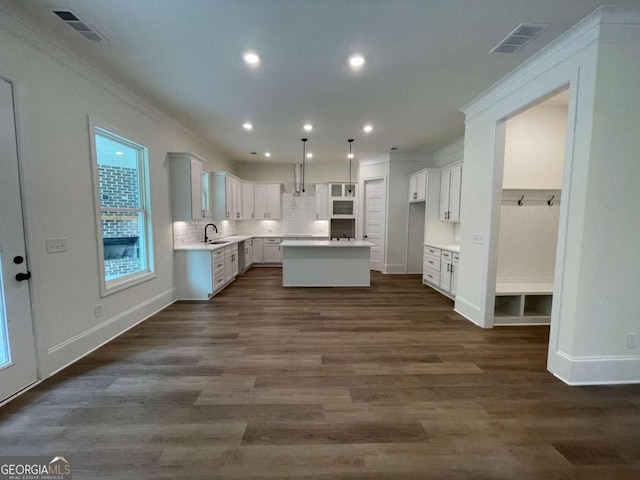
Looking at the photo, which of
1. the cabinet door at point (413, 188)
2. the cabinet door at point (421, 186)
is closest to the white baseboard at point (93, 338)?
the cabinet door at point (421, 186)

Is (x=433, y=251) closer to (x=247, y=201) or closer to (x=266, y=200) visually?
(x=266, y=200)

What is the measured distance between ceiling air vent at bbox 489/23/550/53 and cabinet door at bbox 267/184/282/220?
20.0 ft

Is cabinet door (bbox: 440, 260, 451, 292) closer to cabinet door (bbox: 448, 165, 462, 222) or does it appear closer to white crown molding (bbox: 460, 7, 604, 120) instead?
cabinet door (bbox: 448, 165, 462, 222)

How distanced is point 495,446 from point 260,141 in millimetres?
5781

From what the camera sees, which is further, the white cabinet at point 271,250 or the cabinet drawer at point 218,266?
the white cabinet at point 271,250

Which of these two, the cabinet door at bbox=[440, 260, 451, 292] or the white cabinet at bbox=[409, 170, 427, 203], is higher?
the white cabinet at bbox=[409, 170, 427, 203]

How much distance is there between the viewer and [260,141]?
5.66m

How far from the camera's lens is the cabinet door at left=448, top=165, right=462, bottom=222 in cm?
491

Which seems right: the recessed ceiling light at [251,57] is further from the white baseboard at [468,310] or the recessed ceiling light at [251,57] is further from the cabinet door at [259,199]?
the cabinet door at [259,199]

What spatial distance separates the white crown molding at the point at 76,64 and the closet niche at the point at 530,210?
16.3ft

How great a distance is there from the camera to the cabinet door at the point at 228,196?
242 inches

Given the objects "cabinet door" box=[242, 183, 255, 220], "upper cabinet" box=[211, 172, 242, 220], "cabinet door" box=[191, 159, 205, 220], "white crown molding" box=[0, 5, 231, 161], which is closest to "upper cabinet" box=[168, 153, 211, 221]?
"cabinet door" box=[191, 159, 205, 220]

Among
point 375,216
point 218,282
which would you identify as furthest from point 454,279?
point 218,282

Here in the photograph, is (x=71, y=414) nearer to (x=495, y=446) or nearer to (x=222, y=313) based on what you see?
(x=222, y=313)
